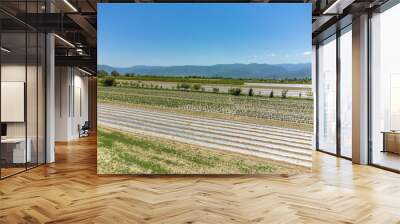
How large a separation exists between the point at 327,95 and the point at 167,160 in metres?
5.67

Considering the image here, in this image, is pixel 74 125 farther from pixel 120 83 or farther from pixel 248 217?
pixel 248 217

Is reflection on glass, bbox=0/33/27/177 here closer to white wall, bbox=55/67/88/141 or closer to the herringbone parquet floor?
the herringbone parquet floor

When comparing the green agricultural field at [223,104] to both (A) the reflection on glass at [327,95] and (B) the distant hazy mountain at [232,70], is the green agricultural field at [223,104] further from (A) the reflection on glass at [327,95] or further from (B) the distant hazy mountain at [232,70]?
(A) the reflection on glass at [327,95]

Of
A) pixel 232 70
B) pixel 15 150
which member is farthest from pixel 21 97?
pixel 232 70

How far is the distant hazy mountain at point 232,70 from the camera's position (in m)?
6.32

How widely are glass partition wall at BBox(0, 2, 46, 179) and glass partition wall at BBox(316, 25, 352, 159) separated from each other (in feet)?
21.8

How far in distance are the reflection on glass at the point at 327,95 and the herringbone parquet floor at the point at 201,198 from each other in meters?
3.02

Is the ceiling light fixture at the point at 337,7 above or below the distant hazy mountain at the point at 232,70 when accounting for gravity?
above

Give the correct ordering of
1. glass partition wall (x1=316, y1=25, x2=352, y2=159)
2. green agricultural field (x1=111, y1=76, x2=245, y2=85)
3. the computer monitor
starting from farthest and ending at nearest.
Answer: glass partition wall (x1=316, y1=25, x2=352, y2=159) → green agricultural field (x1=111, y1=76, x2=245, y2=85) → the computer monitor

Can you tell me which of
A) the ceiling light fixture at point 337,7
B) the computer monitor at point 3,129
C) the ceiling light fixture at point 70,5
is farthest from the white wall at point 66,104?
the ceiling light fixture at point 337,7

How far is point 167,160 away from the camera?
20.6ft

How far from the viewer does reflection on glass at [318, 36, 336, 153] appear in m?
9.59

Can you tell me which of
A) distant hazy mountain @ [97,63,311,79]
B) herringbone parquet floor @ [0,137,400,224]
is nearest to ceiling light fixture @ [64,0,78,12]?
distant hazy mountain @ [97,63,311,79]

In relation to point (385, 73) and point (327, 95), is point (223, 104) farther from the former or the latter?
point (327, 95)
